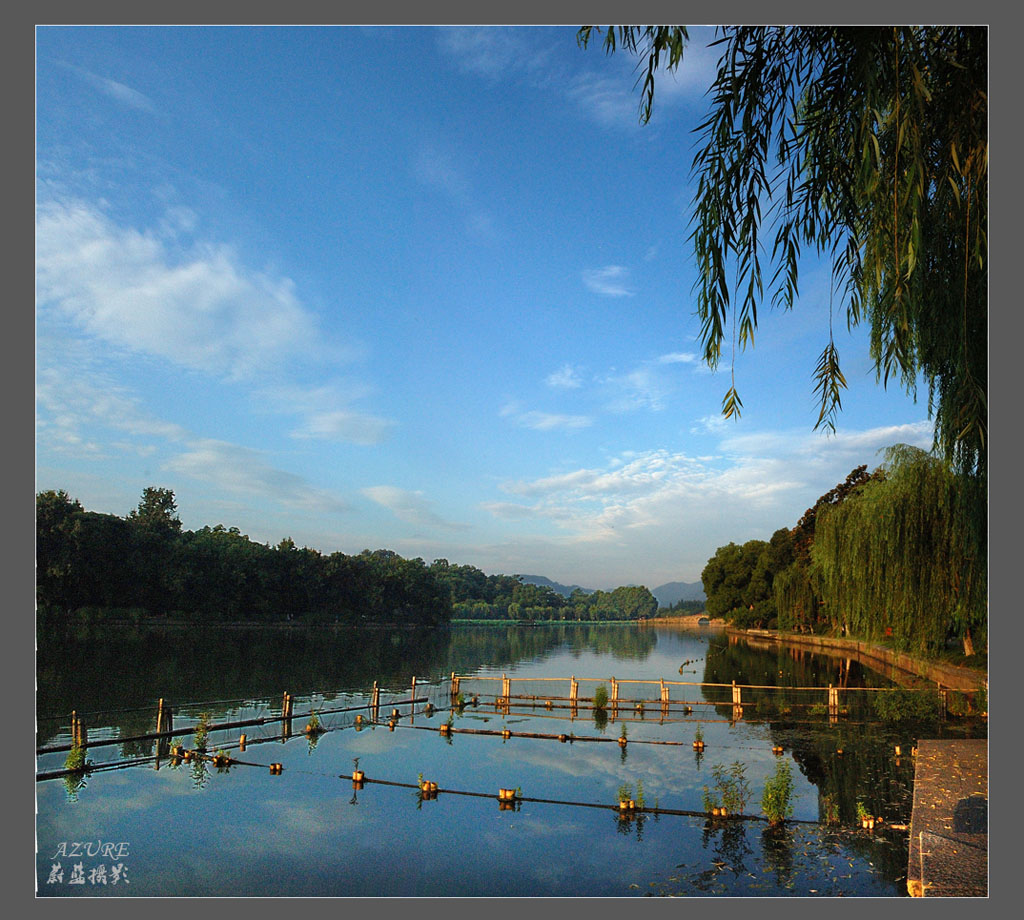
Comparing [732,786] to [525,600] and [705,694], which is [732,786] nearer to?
[705,694]

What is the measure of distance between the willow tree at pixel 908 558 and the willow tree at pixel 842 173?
20.7 ft

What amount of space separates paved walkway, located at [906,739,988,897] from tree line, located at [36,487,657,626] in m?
6.03

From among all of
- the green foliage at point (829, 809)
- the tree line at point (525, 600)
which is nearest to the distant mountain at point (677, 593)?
the tree line at point (525, 600)

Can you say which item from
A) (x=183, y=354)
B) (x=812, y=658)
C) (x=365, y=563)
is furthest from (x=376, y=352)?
(x=812, y=658)

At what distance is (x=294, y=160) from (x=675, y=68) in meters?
3.09

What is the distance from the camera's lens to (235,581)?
18.0 m

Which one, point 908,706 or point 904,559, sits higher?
point 904,559

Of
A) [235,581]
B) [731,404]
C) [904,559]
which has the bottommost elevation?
[235,581]

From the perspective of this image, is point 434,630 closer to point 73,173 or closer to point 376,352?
point 376,352

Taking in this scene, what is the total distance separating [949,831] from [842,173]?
→ 359cm

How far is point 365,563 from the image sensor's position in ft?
72.1

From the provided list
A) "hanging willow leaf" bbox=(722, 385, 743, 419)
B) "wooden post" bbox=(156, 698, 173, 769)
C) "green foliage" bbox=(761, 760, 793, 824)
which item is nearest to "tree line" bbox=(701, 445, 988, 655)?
"green foliage" bbox=(761, 760, 793, 824)

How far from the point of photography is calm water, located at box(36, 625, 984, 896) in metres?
4.84

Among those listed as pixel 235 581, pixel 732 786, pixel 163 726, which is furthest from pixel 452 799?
pixel 235 581
